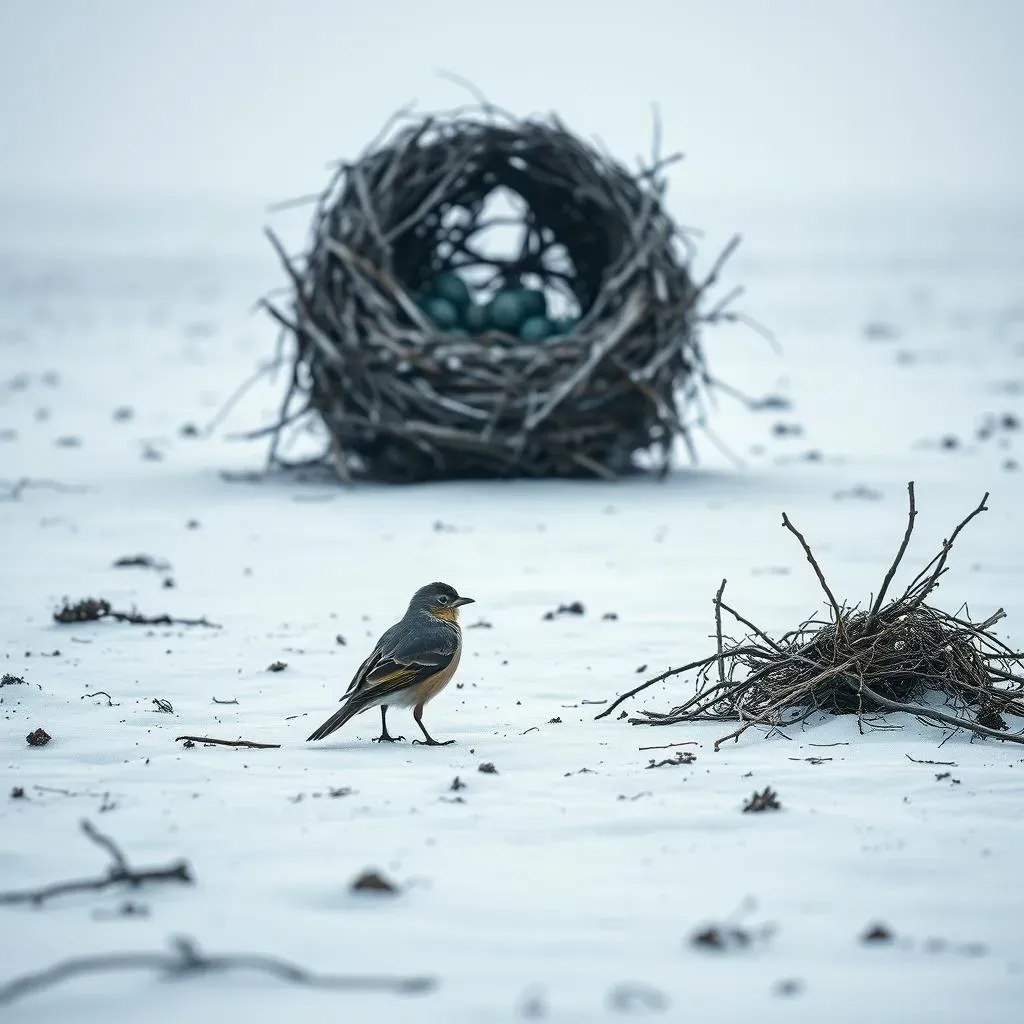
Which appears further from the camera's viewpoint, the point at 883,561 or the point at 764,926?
the point at 883,561

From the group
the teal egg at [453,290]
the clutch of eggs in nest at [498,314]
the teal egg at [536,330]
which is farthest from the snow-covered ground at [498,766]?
the teal egg at [453,290]

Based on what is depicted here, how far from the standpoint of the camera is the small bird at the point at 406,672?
3607 millimetres

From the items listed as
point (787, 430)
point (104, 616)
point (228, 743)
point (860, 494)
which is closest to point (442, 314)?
point (860, 494)

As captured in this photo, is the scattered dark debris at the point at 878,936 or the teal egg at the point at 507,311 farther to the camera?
the teal egg at the point at 507,311

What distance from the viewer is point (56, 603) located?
5402 mm

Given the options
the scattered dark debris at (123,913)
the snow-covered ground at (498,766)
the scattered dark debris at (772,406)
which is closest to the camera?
the snow-covered ground at (498,766)

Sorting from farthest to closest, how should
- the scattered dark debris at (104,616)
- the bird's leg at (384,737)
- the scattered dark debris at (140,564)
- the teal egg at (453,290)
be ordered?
the teal egg at (453,290), the scattered dark debris at (140,564), the scattered dark debris at (104,616), the bird's leg at (384,737)

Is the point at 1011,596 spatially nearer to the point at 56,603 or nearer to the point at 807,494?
the point at 807,494

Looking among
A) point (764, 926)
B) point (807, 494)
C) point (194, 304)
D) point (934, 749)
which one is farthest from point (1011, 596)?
point (194, 304)

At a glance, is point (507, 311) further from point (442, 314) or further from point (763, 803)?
point (763, 803)

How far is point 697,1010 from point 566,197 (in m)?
7.72

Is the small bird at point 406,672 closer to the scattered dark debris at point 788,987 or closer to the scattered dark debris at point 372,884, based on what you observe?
the scattered dark debris at point 372,884

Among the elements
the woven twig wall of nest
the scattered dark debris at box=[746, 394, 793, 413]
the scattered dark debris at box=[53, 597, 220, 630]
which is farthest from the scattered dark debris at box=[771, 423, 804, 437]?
the scattered dark debris at box=[53, 597, 220, 630]

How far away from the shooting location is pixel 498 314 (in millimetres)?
8672
